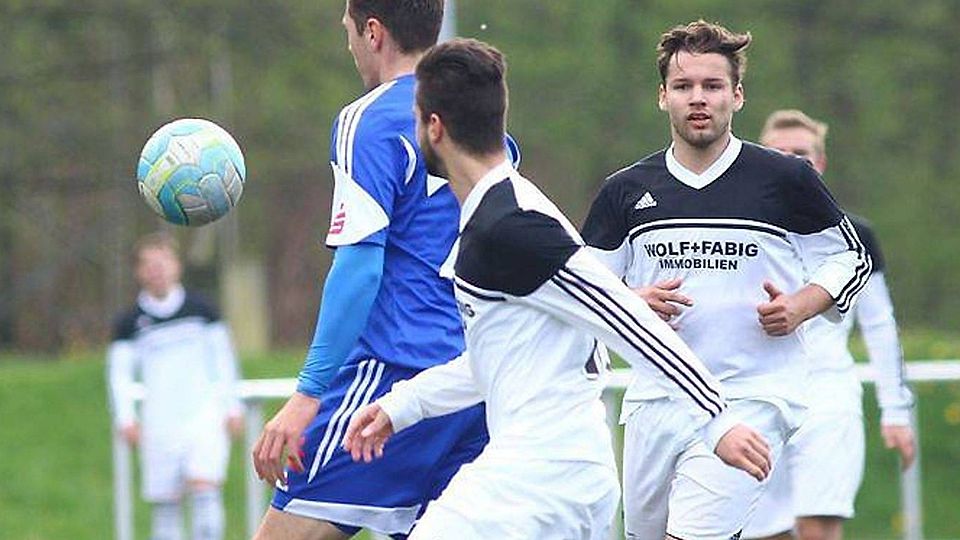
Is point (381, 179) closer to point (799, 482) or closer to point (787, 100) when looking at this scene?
point (799, 482)

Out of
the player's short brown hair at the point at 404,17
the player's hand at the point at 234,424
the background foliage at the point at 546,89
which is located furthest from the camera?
the background foliage at the point at 546,89

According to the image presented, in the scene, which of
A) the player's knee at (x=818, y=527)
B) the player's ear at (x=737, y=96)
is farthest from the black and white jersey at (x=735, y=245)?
the player's knee at (x=818, y=527)

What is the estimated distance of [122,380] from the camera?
12766 millimetres

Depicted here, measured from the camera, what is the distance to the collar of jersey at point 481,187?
192 inches

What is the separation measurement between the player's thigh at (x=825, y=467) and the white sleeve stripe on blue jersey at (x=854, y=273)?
200cm

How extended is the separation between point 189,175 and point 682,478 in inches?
66.7

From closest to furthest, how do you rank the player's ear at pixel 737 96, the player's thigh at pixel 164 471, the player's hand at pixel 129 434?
the player's ear at pixel 737 96 → the player's hand at pixel 129 434 → the player's thigh at pixel 164 471

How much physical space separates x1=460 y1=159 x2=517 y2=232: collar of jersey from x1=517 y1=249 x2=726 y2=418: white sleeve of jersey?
26 cm

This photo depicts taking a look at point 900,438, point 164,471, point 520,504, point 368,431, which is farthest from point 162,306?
point 520,504

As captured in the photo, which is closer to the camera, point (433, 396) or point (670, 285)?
point (433, 396)

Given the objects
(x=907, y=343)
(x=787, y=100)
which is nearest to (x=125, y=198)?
(x=787, y=100)

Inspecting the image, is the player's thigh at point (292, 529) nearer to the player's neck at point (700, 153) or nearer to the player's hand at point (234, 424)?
the player's neck at point (700, 153)

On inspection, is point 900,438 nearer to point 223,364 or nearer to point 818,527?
point 818,527

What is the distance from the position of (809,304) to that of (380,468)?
137 centimetres
